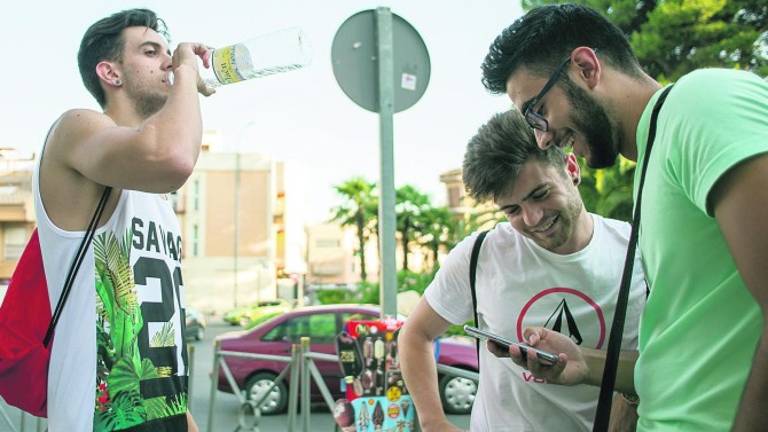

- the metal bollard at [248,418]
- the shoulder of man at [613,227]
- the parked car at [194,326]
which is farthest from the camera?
the parked car at [194,326]

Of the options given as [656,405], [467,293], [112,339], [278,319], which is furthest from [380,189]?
[278,319]

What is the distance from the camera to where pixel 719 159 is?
1099 millimetres

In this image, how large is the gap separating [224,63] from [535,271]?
115 cm

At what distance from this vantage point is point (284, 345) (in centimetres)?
1120

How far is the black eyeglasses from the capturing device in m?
1.61

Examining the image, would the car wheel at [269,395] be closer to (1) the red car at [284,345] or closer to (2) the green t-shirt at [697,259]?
(1) the red car at [284,345]

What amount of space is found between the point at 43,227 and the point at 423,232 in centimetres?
5701

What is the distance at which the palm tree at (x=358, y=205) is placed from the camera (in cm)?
5516

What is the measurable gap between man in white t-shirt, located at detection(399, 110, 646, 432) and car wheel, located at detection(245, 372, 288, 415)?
8253 millimetres

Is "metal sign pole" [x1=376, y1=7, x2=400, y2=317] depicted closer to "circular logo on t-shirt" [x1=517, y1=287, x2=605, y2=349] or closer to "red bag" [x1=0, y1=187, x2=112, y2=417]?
"circular logo on t-shirt" [x1=517, y1=287, x2=605, y2=349]

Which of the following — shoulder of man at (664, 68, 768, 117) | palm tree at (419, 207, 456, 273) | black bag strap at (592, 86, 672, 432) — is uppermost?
palm tree at (419, 207, 456, 273)

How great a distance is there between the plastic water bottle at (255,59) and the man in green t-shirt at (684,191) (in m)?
0.99

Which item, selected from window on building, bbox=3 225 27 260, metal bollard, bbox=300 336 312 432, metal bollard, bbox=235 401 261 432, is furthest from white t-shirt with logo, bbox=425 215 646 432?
window on building, bbox=3 225 27 260

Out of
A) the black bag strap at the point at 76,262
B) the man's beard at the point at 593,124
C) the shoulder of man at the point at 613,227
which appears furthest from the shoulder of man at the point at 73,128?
the shoulder of man at the point at 613,227
